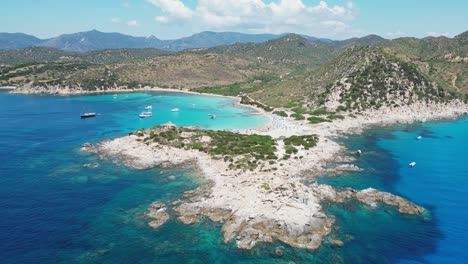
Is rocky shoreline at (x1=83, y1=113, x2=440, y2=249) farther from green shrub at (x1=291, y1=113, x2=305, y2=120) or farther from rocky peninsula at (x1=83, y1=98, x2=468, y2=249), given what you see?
green shrub at (x1=291, y1=113, x2=305, y2=120)

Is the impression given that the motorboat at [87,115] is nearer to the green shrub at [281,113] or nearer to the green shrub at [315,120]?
the green shrub at [281,113]

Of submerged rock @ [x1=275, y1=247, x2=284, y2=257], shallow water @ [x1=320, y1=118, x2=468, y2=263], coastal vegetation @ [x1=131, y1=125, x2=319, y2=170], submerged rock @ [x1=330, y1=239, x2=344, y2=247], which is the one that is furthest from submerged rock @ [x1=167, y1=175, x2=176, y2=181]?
submerged rock @ [x1=330, y1=239, x2=344, y2=247]

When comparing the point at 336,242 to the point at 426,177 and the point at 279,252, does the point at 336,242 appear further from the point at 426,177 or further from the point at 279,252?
the point at 426,177

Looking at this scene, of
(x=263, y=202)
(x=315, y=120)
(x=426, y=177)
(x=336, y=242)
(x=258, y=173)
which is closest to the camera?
(x=336, y=242)

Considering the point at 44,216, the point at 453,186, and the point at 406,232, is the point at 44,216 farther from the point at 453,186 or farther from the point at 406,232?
the point at 453,186

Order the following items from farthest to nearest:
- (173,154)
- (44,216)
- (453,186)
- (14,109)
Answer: (14,109), (173,154), (453,186), (44,216)

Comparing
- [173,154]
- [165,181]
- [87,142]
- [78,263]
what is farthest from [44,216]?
[87,142]

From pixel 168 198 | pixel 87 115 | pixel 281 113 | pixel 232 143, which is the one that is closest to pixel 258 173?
pixel 168 198

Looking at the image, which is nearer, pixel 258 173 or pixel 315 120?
pixel 258 173
